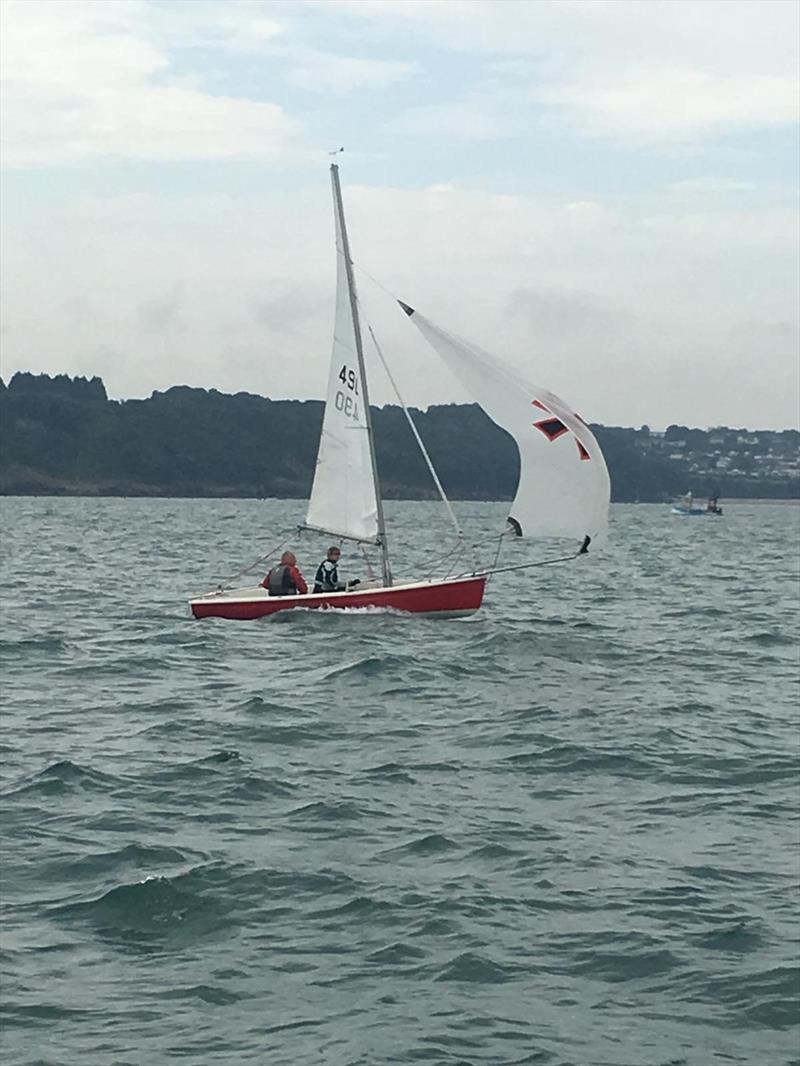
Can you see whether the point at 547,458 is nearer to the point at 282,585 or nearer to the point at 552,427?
the point at 552,427

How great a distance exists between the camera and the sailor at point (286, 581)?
25797mm

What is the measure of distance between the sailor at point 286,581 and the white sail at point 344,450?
0.90 meters

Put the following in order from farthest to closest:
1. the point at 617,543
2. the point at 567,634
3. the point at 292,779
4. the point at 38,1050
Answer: the point at 617,543 < the point at 567,634 < the point at 292,779 < the point at 38,1050

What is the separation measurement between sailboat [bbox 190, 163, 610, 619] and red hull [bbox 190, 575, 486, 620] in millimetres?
17

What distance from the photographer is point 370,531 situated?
26.2 meters

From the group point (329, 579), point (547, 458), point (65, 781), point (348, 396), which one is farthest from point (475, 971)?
point (348, 396)

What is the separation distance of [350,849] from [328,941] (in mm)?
1874

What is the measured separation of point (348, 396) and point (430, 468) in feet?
9.93

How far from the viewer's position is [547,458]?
23.1 m

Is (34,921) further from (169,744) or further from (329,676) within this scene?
(329,676)

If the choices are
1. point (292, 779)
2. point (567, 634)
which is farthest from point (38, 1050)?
point (567, 634)

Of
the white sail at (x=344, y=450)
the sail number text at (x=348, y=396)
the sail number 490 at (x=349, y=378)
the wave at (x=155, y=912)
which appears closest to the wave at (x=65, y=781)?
the wave at (x=155, y=912)

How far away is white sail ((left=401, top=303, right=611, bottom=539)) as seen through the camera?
75.5ft

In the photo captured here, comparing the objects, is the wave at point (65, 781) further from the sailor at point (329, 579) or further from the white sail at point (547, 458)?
the sailor at point (329, 579)
